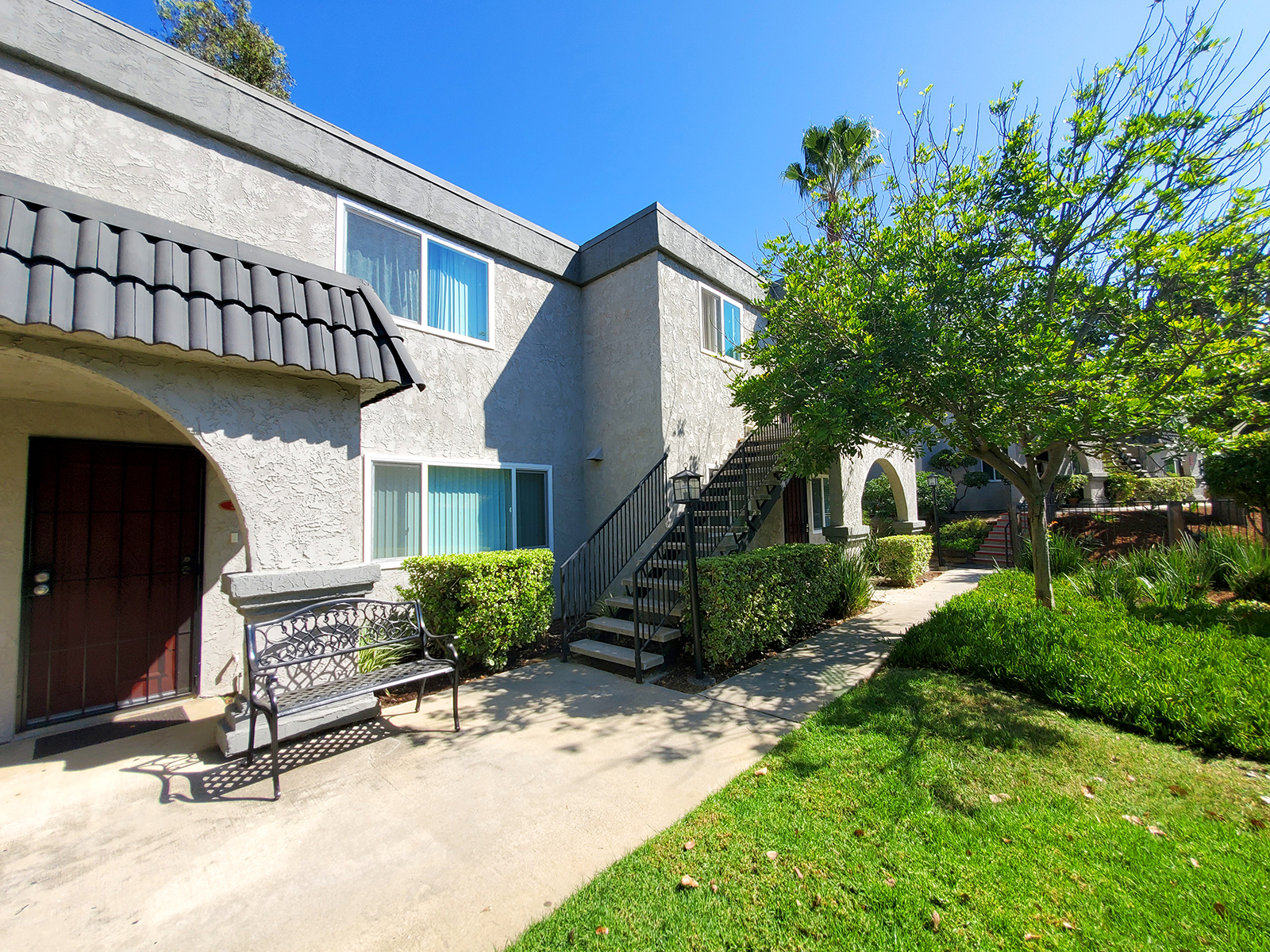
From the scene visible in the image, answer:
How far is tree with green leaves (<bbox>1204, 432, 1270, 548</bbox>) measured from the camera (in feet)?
26.6

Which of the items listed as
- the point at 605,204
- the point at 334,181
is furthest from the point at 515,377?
the point at 605,204

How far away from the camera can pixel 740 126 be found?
8766 millimetres

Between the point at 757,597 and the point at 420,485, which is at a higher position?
the point at 420,485

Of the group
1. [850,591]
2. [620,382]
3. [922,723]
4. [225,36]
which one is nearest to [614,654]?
[922,723]

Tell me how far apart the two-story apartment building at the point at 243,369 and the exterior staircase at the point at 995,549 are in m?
10.3

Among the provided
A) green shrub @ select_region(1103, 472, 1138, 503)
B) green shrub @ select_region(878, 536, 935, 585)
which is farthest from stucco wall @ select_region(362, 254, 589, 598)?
green shrub @ select_region(1103, 472, 1138, 503)

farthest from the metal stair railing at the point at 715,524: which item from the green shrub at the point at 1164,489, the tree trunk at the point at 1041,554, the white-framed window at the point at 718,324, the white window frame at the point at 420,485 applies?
the green shrub at the point at 1164,489

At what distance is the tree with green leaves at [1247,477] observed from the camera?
8.10 metres

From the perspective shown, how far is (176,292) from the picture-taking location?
375cm

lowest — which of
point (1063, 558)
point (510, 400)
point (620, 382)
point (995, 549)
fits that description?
point (995, 549)

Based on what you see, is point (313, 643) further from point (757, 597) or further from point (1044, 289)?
point (1044, 289)

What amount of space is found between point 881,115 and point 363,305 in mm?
6200

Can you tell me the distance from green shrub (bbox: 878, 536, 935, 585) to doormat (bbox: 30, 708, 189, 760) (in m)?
11.8

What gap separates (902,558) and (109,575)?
1263cm
